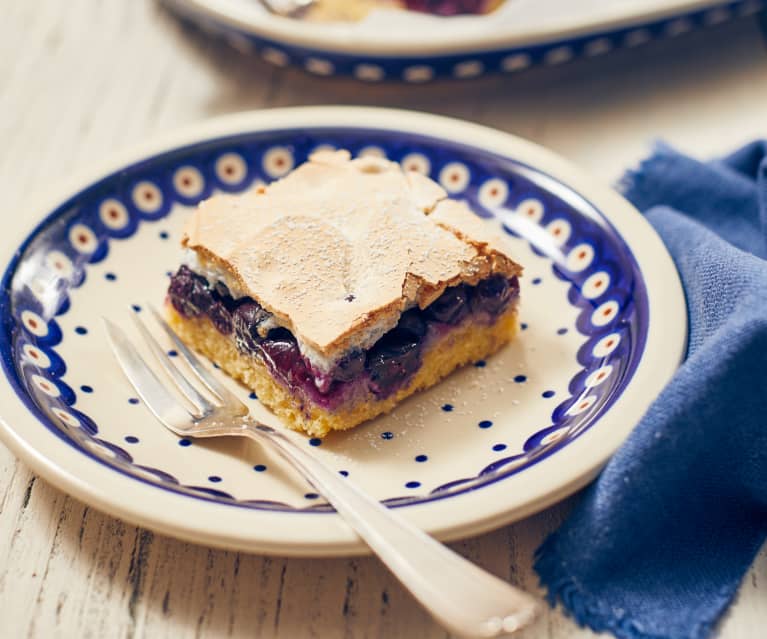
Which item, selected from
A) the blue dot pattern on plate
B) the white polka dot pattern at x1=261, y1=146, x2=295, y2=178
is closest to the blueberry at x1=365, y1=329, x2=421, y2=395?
the blue dot pattern on plate

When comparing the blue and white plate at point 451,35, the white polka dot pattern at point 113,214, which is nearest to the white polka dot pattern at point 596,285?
the blue and white plate at point 451,35

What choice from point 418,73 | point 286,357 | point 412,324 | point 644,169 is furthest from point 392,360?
point 418,73

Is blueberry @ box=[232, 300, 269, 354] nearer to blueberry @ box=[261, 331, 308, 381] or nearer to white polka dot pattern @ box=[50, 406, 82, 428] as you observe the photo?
blueberry @ box=[261, 331, 308, 381]

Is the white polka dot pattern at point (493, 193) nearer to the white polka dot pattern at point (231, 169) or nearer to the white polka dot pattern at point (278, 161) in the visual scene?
the white polka dot pattern at point (278, 161)

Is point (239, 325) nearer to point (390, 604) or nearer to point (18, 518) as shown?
point (18, 518)

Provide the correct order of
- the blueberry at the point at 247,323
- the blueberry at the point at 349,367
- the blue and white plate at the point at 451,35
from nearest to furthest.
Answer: the blueberry at the point at 349,367 < the blueberry at the point at 247,323 < the blue and white plate at the point at 451,35

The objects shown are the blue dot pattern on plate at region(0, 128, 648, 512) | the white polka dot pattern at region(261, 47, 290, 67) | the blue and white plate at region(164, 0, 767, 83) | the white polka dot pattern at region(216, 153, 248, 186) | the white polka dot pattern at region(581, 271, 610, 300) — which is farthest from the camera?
the white polka dot pattern at region(261, 47, 290, 67)

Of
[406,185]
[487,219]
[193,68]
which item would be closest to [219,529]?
[406,185]
